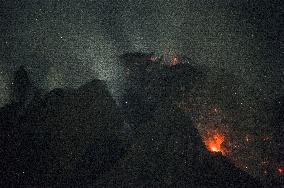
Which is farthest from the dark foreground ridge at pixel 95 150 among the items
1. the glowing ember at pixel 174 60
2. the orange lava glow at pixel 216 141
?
the glowing ember at pixel 174 60

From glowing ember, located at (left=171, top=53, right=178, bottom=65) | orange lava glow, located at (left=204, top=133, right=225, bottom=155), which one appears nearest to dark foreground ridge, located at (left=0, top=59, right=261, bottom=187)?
orange lava glow, located at (left=204, top=133, right=225, bottom=155)

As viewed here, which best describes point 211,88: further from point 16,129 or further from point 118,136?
point 16,129

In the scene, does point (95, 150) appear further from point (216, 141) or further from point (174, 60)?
point (174, 60)

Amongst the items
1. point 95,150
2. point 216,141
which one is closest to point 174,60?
point 216,141

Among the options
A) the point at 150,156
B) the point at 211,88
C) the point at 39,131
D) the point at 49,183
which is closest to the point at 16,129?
the point at 39,131

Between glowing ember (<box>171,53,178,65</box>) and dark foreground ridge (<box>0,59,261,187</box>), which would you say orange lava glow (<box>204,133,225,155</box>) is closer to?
dark foreground ridge (<box>0,59,261,187</box>)

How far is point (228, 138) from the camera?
33625 millimetres

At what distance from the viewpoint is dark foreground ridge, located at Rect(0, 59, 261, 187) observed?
2064 cm

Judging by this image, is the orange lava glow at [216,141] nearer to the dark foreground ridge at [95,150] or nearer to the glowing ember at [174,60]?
the dark foreground ridge at [95,150]

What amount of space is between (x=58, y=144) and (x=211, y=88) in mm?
22970

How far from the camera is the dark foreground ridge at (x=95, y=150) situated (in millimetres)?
20641

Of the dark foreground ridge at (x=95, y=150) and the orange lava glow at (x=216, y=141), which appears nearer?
the dark foreground ridge at (x=95, y=150)

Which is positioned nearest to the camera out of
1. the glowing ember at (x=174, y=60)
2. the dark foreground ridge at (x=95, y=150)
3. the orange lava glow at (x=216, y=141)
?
the dark foreground ridge at (x=95, y=150)

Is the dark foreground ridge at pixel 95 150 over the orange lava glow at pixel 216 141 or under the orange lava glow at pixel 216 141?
over
